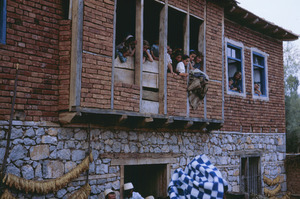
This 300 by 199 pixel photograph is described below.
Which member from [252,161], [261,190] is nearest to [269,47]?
[252,161]

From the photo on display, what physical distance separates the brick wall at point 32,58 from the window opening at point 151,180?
3.43 m

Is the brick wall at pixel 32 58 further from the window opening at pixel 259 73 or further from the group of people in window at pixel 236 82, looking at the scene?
the window opening at pixel 259 73

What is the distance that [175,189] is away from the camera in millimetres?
2881

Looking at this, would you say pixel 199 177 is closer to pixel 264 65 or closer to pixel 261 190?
pixel 261 190

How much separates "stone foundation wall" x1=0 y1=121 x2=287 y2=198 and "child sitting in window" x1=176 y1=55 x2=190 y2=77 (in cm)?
162

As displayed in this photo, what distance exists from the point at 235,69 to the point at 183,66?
3553 millimetres

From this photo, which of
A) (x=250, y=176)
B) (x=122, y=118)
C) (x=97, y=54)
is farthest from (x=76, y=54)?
(x=250, y=176)

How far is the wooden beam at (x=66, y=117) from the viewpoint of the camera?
20.3 ft

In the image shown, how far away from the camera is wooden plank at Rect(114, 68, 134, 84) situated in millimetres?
7398

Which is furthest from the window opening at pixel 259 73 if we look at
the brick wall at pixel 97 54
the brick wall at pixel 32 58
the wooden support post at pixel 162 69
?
the brick wall at pixel 32 58

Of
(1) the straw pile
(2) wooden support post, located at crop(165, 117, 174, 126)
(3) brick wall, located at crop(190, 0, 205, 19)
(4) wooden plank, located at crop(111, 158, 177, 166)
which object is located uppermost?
(3) brick wall, located at crop(190, 0, 205, 19)

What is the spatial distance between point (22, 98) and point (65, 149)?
4.20ft

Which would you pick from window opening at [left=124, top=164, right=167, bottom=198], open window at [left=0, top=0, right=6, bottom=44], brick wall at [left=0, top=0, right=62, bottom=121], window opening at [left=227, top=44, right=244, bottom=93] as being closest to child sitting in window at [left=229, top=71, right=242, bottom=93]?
window opening at [left=227, top=44, right=244, bottom=93]

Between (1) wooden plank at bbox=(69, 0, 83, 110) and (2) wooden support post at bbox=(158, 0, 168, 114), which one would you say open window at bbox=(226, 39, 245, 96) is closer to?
(2) wooden support post at bbox=(158, 0, 168, 114)
